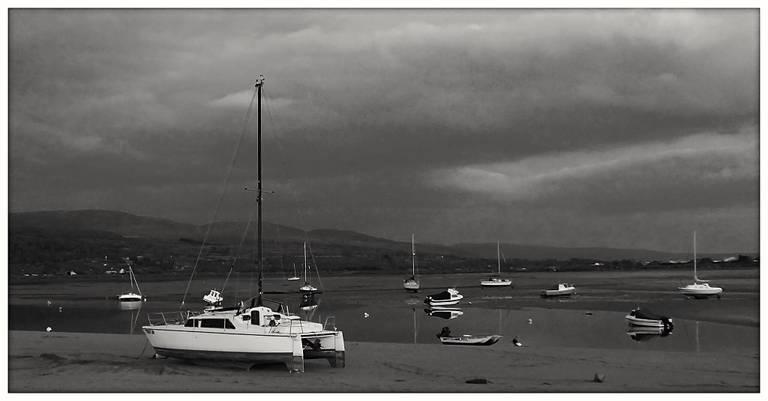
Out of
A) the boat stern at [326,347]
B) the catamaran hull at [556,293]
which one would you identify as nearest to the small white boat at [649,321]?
the boat stern at [326,347]

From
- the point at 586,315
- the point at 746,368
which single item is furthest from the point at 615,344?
the point at 586,315

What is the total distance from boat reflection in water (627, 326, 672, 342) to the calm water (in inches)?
13.7

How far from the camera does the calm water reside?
29078 millimetres

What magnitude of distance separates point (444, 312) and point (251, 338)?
24.8 m

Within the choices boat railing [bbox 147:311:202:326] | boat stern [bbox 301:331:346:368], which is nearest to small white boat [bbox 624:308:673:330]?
boat stern [bbox 301:331:346:368]

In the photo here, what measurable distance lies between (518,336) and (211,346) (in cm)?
1439

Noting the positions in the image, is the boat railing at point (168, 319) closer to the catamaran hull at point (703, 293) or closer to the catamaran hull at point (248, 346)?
the catamaran hull at point (248, 346)

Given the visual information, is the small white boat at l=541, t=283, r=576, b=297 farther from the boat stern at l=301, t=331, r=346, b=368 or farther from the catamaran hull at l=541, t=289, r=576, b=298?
the boat stern at l=301, t=331, r=346, b=368

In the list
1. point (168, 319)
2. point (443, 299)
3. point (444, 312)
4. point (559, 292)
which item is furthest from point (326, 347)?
point (559, 292)

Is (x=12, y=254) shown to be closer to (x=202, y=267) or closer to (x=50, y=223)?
(x=50, y=223)

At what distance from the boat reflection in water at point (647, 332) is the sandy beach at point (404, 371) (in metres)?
5.15

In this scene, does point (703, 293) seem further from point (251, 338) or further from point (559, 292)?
point (251, 338)

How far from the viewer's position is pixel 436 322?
3728 cm

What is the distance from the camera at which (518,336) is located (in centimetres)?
3094
